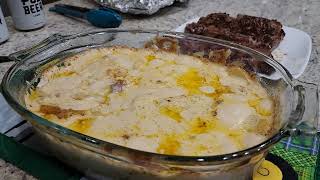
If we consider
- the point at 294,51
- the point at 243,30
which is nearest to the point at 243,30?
the point at 243,30

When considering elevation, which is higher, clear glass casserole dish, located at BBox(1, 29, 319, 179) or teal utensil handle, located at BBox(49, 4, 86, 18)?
clear glass casserole dish, located at BBox(1, 29, 319, 179)

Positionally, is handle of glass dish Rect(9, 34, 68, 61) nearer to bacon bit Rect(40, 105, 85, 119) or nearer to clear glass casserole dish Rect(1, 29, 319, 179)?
clear glass casserole dish Rect(1, 29, 319, 179)

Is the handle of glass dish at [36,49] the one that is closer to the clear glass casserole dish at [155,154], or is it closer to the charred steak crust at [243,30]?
the clear glass casserole dish at [155,154]

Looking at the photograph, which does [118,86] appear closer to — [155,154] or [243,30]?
[155,154]

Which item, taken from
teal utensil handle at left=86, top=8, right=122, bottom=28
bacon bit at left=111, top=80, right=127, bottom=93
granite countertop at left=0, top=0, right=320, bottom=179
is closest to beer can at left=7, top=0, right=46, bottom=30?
granite countertop at left=0, top=0, right=320, bottom=179

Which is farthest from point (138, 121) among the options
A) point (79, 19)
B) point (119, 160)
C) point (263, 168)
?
point (79, 19)

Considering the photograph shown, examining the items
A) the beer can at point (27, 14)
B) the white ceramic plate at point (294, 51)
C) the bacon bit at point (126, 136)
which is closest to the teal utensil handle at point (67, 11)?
the beer can at point (27, 14)
